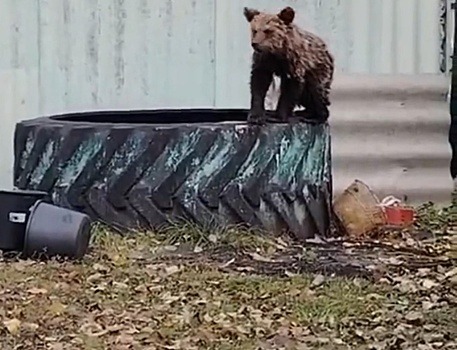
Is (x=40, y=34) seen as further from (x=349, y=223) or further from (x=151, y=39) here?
(x=349, y=223)

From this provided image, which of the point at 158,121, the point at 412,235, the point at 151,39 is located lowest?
the point at 412,235

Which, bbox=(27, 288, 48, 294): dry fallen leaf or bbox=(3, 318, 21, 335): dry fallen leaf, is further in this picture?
bbox=(27, 288, 48, 294): dry fallen leaf

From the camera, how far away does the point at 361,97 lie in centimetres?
650

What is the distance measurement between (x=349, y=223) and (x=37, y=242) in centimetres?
175

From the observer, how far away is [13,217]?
4609mm

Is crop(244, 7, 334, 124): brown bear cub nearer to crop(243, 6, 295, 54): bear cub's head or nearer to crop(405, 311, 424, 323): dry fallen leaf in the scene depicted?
crop(243, 6, 295, 54): bear cub's head

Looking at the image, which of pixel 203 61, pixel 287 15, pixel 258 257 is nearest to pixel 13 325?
pixel 258 257

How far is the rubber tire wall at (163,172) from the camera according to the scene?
4.98 metres

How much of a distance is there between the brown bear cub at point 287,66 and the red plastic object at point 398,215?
651 millimetres

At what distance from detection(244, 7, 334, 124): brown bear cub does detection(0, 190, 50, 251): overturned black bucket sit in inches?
45.8

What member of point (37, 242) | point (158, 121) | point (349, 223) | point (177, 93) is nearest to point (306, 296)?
point (37, 242)

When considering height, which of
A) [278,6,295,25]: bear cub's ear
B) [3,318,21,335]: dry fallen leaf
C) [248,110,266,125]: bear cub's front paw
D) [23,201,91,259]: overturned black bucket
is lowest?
[3,318,21,335]: dry fallen leaf

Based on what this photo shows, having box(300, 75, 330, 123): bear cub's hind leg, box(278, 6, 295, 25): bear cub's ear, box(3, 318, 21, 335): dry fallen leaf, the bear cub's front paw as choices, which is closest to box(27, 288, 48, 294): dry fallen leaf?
box(3, 318, 21, 335): dry fallen leaf

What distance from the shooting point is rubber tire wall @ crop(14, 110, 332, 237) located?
498 centimetres
